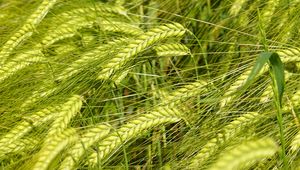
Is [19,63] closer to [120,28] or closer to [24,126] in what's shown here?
[24,126]

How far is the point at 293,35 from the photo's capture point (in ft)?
6.42

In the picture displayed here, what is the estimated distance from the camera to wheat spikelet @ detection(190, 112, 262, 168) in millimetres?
1610

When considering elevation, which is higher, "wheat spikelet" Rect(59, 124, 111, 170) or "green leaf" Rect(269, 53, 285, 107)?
"green leaf" Rect(269, 53, 285, 107)

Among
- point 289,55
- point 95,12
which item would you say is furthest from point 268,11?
point 95,12

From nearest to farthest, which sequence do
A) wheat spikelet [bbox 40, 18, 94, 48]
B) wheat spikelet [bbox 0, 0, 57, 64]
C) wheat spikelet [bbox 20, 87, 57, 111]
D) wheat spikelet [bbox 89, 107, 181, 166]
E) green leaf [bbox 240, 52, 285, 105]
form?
green leaf [bbox 240, 52, 285, 105], wheat spikelet [bbox 89, 107, 181, 166], wheat spikelet [bbox 20, 87, 57, 111], wheat spikelet [bbox 0, 0, 57, 64], wheat spikelet [bbox 40, 18, 94, 48]

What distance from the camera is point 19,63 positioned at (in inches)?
79.7

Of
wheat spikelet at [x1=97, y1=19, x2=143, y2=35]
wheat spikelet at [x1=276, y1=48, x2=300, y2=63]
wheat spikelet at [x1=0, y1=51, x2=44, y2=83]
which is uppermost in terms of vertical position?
wheat spikelet at [x1=276, y1=48, x2=300, y2=63]

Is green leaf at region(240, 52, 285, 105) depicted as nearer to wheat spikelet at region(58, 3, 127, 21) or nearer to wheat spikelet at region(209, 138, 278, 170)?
wheat spikelet at region(209, 138, 278, 170)

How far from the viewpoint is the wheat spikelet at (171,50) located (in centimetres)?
199

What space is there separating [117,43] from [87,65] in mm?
135

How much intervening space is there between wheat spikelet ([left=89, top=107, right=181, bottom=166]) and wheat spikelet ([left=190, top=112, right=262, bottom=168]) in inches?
5.3

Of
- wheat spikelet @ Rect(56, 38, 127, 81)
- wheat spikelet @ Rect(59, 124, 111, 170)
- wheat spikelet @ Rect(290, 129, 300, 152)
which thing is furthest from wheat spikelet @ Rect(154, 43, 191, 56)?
wheat spikelet @ Rect(290, 129, 300, 152)

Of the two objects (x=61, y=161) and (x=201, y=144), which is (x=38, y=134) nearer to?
(x=61, y=161)

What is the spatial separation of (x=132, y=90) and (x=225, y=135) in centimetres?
45
